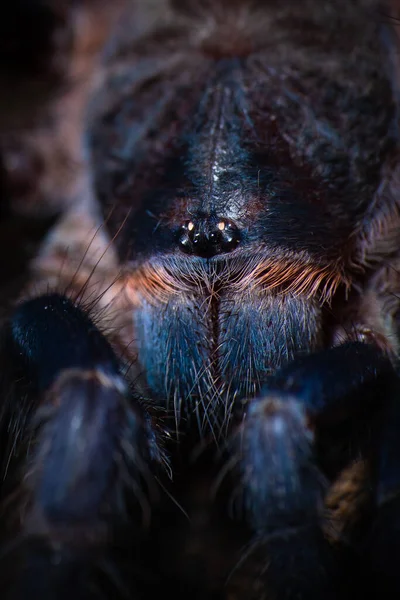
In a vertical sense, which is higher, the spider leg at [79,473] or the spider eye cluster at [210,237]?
the spider eye cluster at [210,237]

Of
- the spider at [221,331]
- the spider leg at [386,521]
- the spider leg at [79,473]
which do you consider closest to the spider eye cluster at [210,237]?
the spider at [221,331]

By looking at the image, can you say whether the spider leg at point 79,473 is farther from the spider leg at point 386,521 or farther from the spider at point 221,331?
the spider leg at point 386,521

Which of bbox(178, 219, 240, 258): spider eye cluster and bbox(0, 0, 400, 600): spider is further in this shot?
bbox(178, 219, 240, 258): spider eye cluster

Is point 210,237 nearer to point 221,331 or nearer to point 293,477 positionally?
point 221,331

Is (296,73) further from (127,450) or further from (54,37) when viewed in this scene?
(54,37)

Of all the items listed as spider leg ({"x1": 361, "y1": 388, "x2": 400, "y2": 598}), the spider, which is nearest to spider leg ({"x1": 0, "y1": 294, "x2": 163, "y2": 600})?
the spider

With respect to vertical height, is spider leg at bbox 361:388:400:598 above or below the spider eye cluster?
below

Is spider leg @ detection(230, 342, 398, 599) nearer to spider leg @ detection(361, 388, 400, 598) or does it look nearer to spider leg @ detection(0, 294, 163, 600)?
spider leg @ detection(361, 388, 400, 598)

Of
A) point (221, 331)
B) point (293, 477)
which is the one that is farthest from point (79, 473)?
point (221, 331)
